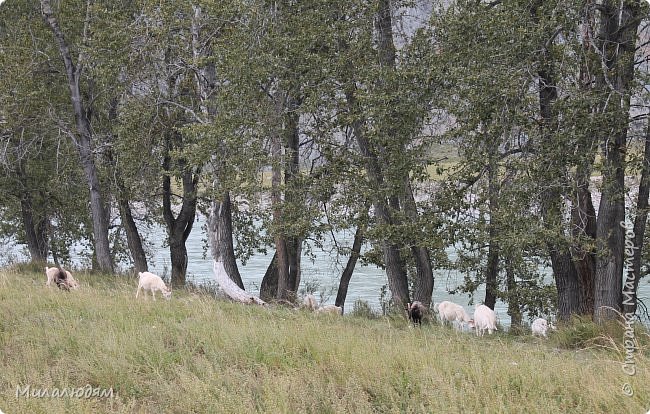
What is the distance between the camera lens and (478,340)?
10.2 m

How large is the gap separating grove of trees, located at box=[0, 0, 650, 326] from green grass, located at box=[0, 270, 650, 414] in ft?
9.66

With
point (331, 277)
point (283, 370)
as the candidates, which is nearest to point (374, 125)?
point (283, 370)

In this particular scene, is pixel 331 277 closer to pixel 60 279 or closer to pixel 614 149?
pixel 60 279

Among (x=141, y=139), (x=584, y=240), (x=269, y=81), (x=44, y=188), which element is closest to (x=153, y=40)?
(x=141, y=139)

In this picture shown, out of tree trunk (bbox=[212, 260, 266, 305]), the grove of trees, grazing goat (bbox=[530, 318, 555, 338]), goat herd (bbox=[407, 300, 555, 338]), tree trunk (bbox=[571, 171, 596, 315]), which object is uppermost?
the grove of trees

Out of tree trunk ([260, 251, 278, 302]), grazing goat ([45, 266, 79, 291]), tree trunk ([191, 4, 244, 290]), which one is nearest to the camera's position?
grazing goat ([45, 266, 79, 291])

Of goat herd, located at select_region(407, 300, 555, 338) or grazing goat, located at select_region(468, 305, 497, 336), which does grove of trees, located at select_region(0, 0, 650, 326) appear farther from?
grazing goat, located at select_region(468, 305, 497, 336)

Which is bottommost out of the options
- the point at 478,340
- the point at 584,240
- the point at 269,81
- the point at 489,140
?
the point at 478,340

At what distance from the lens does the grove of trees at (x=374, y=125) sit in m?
11.2

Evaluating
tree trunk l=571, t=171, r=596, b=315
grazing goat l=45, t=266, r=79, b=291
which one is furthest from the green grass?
grazing goat l=45, t=266, r=79, b=291

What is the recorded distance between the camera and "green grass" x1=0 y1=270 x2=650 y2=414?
663 cm

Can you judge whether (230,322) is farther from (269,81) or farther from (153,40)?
(153,40)

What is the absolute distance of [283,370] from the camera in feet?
24.9

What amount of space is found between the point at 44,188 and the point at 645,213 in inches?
A: 779
